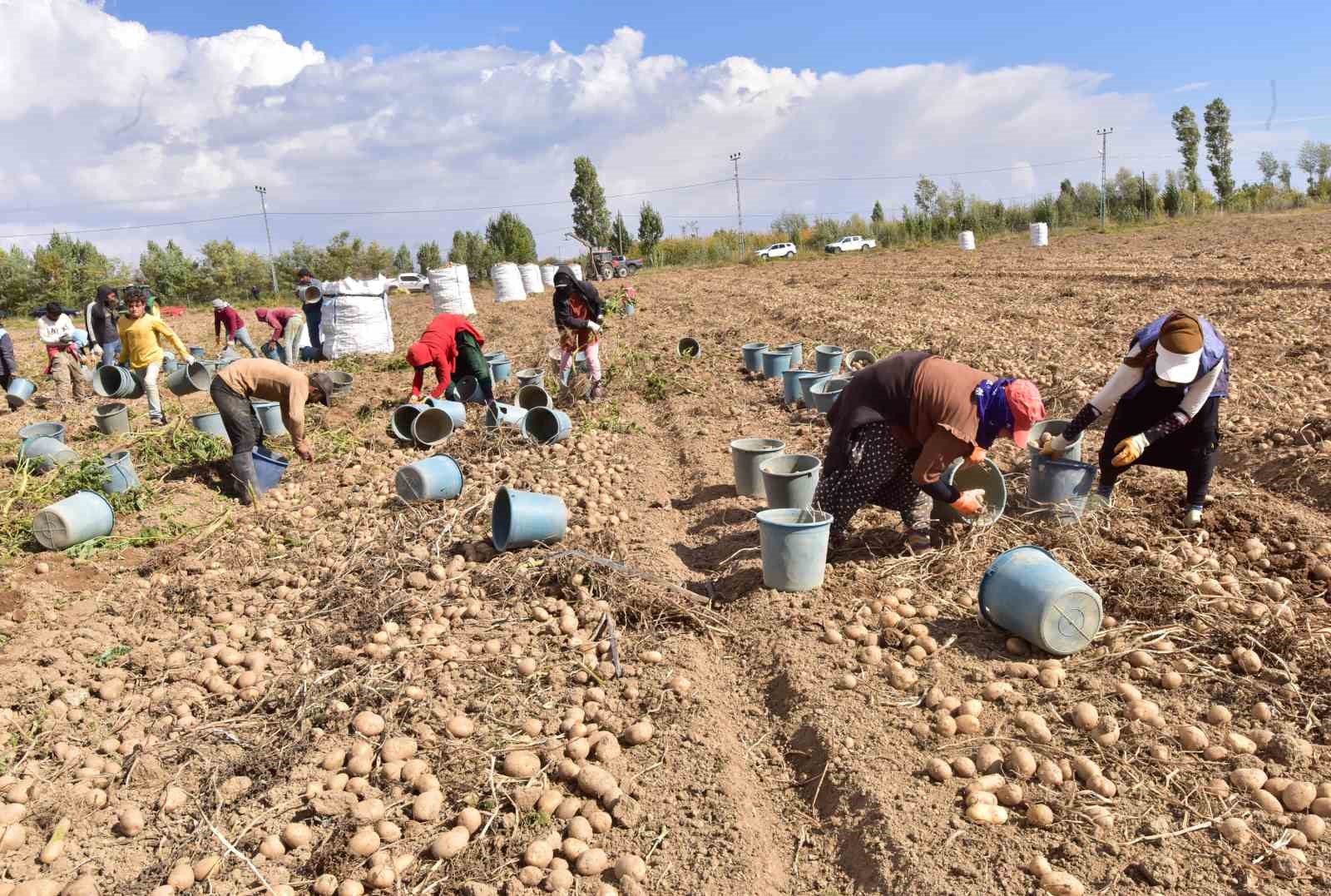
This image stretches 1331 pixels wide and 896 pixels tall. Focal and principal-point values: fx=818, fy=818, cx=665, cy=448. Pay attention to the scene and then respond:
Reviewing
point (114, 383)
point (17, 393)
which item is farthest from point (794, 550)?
point (17, 393)

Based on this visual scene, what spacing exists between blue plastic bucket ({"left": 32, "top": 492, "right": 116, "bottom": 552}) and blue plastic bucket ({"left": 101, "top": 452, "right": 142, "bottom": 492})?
51 cm

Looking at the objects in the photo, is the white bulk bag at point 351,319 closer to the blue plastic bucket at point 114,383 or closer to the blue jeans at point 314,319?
the blue jeans at point 314,319

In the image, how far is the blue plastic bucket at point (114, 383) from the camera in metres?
8.35

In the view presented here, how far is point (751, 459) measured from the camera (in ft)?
15.3

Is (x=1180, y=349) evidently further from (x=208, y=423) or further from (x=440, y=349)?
(x=208, y=423)

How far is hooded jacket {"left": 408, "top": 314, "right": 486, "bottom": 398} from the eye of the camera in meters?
6.25

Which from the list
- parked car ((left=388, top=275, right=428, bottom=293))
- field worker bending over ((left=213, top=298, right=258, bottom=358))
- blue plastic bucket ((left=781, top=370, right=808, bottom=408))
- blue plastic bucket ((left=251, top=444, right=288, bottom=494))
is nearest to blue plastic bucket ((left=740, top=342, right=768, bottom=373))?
blue plastic bucket ((left=781, top=370, right=808, bottom=408))

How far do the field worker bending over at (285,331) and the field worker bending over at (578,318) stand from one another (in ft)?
18.0

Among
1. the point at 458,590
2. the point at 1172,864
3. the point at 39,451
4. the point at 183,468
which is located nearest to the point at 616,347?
the point at 183,468

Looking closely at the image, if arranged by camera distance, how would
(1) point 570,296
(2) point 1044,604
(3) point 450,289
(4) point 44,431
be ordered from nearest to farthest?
(2) point 1044,604 → (4) point 44,431 → (1) point 570,296 → (3) point 450,289

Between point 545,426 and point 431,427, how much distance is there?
0.97 meters

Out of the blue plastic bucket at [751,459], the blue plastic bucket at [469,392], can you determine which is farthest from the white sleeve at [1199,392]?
the blue plastic bucket at [469,392]

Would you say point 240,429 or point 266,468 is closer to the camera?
point 240,429

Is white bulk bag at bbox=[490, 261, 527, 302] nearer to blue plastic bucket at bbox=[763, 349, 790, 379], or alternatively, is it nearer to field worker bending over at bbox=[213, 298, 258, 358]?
field worker bending over at bbox=[213, 298, 258, 358]
